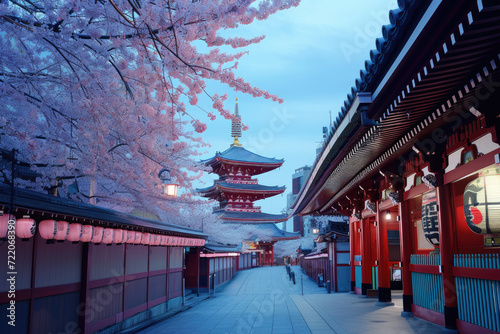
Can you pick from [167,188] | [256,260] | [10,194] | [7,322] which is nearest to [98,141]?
[10,194]

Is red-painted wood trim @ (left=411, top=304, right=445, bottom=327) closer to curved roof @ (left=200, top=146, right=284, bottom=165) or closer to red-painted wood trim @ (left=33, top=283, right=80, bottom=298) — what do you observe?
red-painted wood trim @ (left=33, top=283, right=80, bottom=298)

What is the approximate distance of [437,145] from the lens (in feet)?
29.5

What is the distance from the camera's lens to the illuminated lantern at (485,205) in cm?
662

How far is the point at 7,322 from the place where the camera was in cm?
650

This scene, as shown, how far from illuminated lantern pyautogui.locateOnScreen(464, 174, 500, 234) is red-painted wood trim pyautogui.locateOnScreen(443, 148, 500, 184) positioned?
40 centimetres

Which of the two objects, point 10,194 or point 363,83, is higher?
point 363,83

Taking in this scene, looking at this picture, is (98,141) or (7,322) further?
(98,141)

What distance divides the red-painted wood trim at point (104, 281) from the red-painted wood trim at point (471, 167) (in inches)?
325

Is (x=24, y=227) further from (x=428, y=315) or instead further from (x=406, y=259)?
(x=406, y=259)

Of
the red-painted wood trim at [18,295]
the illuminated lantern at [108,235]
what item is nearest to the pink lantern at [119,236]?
the illuminated lantern at [108,235]

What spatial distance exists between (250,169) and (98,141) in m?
44.5

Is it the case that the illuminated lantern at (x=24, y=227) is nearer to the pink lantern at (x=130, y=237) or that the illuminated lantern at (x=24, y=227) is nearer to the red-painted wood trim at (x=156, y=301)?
the pink lantern at (x=130, y=237)

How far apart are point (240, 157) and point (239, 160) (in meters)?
3.19

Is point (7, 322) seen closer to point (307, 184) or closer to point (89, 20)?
point (89, 20)
